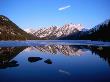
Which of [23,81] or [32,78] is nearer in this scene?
[23,81]

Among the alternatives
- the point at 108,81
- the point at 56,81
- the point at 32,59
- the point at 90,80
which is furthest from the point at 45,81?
the point at 32,59

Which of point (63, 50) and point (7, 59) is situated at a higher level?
point (7, 59)

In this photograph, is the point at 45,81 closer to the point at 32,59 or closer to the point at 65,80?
the point at 65,80

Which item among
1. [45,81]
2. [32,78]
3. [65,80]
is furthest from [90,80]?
[32,78]

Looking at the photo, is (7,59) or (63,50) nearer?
(7,59)

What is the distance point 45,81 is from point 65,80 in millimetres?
3063

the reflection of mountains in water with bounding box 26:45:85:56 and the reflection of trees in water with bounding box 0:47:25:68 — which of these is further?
the reflection of mountains in water with bounding box 26:45:85:56

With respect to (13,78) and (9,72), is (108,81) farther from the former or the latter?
(9,72)

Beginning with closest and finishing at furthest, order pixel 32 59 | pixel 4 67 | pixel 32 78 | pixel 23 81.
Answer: pixel 23 81 → pixel 32 78 → pixel 4 67 → pixel 32 59

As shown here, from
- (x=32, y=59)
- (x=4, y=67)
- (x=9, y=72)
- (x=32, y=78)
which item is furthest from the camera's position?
(x=32, y=59)

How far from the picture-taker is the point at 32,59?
184ft

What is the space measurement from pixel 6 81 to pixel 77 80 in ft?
35.3

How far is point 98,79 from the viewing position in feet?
105

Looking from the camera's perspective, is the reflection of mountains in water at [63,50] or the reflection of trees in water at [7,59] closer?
the reflection of trees in water at [7,59]
